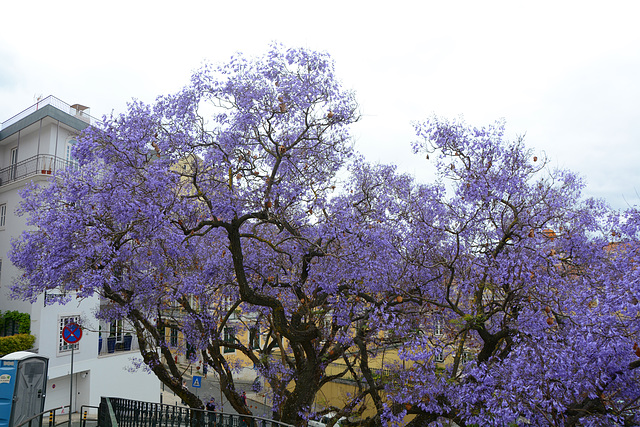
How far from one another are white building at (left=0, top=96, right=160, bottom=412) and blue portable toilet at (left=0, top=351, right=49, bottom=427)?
378 inches

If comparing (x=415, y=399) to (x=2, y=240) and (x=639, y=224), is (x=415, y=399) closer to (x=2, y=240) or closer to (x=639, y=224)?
(x=639, y=224)

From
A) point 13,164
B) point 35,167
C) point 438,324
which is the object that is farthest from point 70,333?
point 13,164

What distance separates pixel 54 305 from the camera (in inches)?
794

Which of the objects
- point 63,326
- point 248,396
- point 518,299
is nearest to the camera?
point 518,299

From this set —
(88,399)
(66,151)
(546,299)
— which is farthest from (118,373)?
(546,299)

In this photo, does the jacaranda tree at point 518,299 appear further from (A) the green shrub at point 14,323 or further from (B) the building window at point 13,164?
(B) the building window at point 13,164

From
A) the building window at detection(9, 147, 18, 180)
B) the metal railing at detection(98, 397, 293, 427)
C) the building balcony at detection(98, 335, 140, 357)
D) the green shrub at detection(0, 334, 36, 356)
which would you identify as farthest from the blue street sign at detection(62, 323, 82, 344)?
the building window at detection(9, 147, 18, 180)

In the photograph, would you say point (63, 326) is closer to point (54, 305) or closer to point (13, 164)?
point (54, 305)

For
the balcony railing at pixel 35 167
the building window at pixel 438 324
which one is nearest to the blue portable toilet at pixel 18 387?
the building window at pixel 438 324

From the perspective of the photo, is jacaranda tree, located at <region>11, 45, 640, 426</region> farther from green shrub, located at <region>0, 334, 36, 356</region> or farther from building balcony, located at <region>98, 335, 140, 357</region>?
building balcony, located at <region>98, 335, 140, 357</region>

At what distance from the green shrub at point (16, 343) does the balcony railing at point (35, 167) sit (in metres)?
7.02

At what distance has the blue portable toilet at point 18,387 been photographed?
33.1 feet

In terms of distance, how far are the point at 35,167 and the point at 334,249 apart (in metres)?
16.1

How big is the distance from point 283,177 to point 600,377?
24.4 feet
